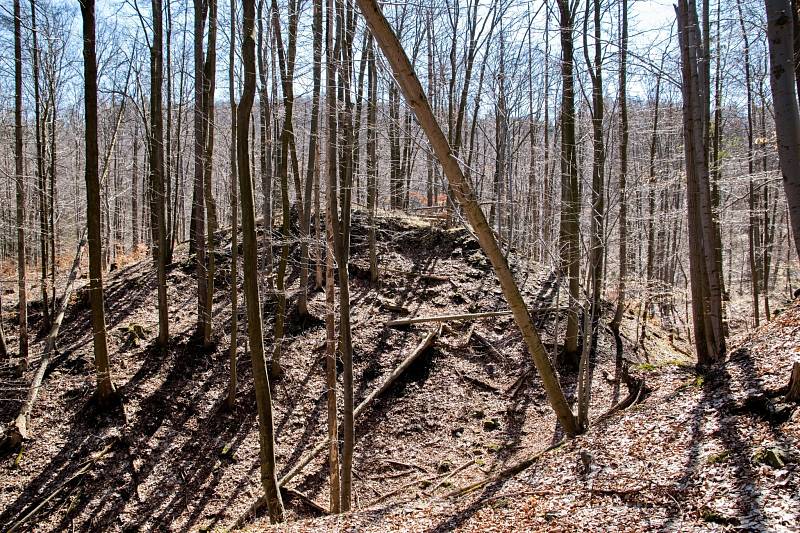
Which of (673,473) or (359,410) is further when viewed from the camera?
(359,410)

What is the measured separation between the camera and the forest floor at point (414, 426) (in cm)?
425

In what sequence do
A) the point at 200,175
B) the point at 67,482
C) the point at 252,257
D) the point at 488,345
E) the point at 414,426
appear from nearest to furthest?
the point at 252,257 → the point at 67,482 → the point at 414,426 → the point at 200,175 → the point at 488,345

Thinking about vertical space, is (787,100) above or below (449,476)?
above

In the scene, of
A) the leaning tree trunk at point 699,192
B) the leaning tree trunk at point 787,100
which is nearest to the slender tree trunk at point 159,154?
the leaning tree trunk at point 699,192

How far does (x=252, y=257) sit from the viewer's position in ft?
19.2

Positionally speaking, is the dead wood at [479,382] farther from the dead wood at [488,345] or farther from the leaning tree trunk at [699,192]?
the leaning tree trunk at [699,192]

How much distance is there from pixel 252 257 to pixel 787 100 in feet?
18.7

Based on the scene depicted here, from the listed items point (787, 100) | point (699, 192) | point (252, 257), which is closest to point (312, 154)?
point (252, 257)

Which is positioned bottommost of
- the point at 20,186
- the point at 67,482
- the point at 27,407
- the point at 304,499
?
the point at 304,499

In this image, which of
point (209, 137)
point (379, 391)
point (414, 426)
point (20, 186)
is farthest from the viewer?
point (209, 137)

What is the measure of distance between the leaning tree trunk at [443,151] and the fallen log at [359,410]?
503cm

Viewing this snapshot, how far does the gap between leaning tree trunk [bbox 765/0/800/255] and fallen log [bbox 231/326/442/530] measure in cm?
740

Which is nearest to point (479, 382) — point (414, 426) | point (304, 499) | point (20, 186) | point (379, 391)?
point (414, 426)

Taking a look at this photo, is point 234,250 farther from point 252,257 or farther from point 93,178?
point 252,257
